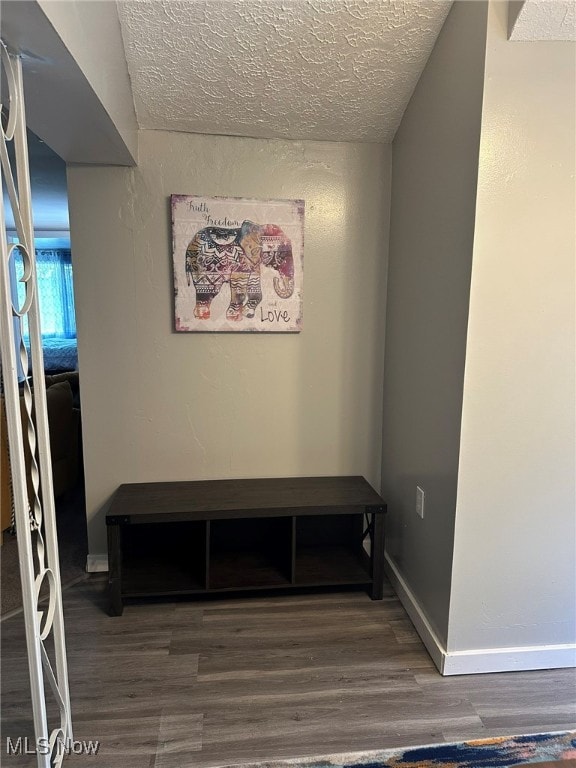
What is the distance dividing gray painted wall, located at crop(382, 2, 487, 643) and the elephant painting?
21.7 inches

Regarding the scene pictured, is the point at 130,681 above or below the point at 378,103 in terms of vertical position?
below

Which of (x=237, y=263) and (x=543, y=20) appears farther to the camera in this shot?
(x=237, y=263)

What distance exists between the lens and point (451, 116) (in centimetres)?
163

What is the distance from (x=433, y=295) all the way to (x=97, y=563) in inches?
79.4

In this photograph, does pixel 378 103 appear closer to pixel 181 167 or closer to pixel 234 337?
pixel 181 167

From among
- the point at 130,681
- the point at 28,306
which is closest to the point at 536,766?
the point at 130,681

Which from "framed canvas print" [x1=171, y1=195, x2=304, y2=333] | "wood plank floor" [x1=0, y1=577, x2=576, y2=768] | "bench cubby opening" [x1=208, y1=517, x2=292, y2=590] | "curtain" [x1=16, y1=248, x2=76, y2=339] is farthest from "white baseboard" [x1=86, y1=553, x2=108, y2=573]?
"curtain" [x1=16, y1=248, x2=76, y2=339]

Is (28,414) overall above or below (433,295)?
below

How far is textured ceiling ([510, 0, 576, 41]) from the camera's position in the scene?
1.32 m

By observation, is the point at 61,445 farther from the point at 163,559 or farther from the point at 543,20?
the point at 543,20

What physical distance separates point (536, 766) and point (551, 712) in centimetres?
87

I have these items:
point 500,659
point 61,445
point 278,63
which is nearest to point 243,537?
point 500,659

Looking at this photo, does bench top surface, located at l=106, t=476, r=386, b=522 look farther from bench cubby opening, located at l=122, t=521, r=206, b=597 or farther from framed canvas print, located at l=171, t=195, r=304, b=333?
framed canvas print, located at l=171, t=195, r=304, b=333

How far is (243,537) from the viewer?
7.78ft
